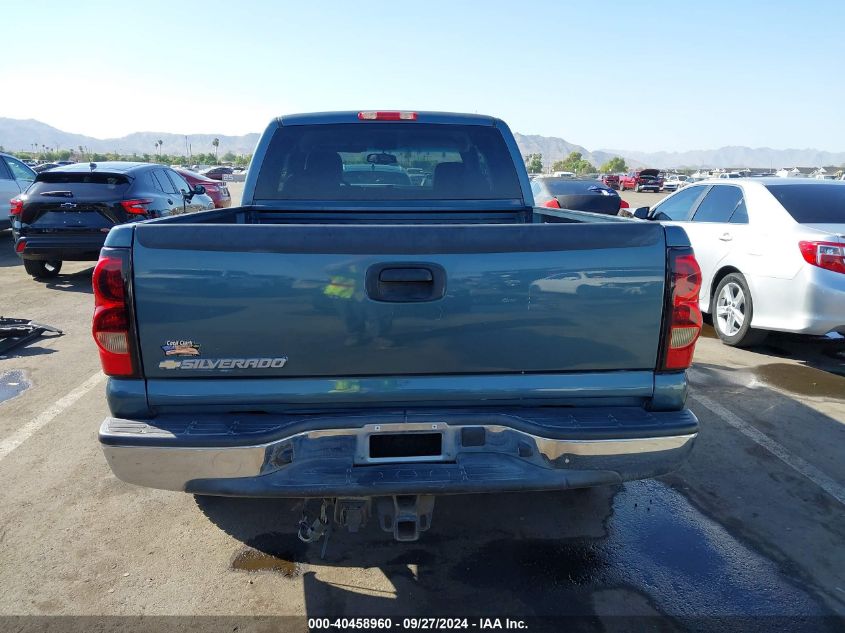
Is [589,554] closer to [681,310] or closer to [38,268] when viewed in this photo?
[681,310]

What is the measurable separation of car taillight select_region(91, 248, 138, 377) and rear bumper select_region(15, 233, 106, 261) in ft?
23.2

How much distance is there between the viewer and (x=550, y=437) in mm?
2328

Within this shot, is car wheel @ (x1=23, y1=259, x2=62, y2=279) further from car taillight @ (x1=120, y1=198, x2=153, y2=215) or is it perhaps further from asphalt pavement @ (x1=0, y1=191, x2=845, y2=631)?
asphalt pavement @ (x1=0, y1=191, x2=845, y2=631)

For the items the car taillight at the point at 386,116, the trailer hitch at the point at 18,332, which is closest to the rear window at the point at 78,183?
the trailer hitch at the point at 18,332

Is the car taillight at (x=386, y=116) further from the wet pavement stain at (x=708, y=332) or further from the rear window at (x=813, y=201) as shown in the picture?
the wet pavement stain at (x=708, y=332)

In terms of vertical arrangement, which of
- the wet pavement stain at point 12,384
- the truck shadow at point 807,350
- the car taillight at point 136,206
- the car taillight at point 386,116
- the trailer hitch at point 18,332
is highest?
the car taillight at point 386,116

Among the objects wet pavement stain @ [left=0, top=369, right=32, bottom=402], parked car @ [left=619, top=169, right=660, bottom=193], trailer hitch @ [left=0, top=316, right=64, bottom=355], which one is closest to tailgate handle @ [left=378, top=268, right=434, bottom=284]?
wet pavement stain @ [left=0, top=369, right=32, bottom=402]

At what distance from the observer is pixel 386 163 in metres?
4.15

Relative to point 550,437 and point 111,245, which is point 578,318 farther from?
point 111,245

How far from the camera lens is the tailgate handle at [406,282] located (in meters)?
2.30

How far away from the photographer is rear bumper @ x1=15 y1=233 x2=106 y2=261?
8.56m

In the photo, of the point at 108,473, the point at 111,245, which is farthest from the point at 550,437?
the point at 108,473

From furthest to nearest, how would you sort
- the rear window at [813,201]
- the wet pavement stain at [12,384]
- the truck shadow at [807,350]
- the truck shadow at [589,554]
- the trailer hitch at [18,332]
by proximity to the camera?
the trailer hitch at [18,332]
the truck shadow at [807,350]
the rear window at [813,201]
the wet pavement stain at [12,384]
the truck shadow at [589,554]

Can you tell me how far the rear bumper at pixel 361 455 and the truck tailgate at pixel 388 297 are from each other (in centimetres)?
22
